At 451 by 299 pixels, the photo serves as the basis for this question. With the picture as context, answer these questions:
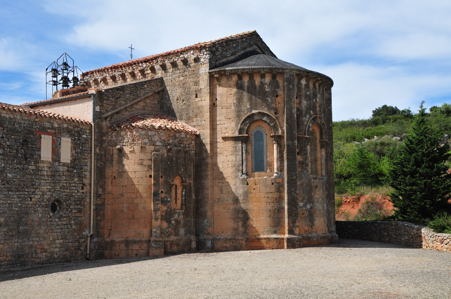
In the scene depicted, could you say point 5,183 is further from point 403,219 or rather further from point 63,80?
point 403,219

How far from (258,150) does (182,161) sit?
295 cm

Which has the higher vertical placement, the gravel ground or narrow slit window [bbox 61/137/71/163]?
narrow slit window [bbox 61/137/71/163]

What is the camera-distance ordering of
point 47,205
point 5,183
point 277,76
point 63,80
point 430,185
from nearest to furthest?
point 5,183
point 47,205
point 277,76
point 430,185
point 63,80

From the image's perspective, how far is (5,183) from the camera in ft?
50.2

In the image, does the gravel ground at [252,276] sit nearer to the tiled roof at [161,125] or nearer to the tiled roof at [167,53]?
the tiled roof at [161,125]

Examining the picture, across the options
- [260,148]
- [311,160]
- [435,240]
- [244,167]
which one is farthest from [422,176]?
[244,167]

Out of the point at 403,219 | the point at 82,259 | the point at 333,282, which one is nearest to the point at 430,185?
the point at 403,219

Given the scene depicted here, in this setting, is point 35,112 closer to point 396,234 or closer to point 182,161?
point 182,161

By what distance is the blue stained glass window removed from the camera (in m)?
19.7

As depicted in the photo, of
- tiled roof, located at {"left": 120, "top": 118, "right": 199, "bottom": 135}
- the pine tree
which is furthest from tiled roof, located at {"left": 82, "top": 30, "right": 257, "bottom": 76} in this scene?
the pine tree

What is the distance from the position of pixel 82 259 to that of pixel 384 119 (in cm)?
6236

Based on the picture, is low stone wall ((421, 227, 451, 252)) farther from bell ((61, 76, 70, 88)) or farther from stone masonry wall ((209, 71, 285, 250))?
bell ((61, 76, 70, 88))

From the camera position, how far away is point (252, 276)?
13055 mm

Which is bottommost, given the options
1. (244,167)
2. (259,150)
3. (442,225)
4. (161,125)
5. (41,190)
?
(442,225)
